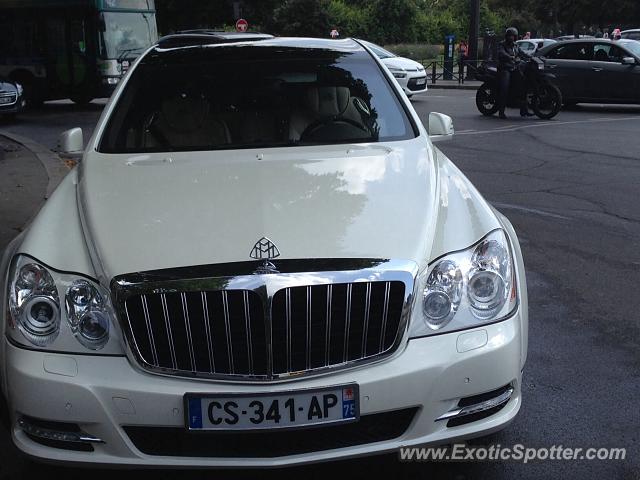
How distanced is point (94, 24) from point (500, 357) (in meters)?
20.0

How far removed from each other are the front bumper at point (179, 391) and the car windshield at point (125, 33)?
19.3m

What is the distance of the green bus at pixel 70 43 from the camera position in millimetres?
21297

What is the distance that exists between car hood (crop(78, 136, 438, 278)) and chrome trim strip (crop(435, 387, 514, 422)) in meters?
0.54

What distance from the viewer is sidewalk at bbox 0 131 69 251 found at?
796cm

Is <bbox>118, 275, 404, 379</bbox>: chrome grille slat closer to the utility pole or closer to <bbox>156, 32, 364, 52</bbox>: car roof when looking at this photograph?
<bbox>156, 32, 364, 52</bbox>: car roof

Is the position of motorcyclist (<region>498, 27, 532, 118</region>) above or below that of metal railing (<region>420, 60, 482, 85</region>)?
above

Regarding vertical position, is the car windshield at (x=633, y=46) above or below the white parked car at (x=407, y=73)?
above

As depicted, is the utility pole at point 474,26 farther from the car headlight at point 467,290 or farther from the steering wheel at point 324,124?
the car headlight at point 467,290

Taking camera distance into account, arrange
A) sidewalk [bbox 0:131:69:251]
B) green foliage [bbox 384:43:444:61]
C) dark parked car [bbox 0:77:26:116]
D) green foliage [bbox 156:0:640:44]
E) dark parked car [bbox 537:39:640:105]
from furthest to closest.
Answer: green foliage [bbox 384:43:444:61] → green foliage [bbox 156:0:640:44] → dark parked car [bbox 537:39:640:105] → dark parked car [bbox 0:77:26:116] → sidewalk [bbox 0:131:69:251]

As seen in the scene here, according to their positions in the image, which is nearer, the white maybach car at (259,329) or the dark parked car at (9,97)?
the white maybach car at (259,329)

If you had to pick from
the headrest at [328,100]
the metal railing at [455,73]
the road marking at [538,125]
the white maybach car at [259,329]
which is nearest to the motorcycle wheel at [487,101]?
the road marking at [538,125]

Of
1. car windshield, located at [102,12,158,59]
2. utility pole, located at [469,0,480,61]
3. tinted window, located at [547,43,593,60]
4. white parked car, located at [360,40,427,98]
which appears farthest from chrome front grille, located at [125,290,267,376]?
utility pole, located at [469,0,480,61]

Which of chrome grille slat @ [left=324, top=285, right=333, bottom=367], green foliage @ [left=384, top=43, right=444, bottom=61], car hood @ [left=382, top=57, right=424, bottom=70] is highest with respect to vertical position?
chrome grille slat @ [left=324, top=285, right=333, bottom=367]

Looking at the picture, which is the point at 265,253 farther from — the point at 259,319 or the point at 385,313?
the point at 385,313
